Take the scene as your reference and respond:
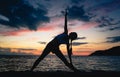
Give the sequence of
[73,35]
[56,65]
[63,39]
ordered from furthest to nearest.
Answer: [56,65], [63,39], [73,35]

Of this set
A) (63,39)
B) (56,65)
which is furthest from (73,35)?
(56,65)

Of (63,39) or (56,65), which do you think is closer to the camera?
(63,39)

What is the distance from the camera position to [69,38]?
27.2 ft

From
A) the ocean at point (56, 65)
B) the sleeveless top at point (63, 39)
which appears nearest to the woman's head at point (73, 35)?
the sleeveless top at point (63, 39)

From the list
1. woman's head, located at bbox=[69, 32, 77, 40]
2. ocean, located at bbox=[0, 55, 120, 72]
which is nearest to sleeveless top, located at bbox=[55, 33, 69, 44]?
woman's head, located at bbox=[69, 32, 77, 40]

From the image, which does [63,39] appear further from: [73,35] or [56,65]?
[56,65]

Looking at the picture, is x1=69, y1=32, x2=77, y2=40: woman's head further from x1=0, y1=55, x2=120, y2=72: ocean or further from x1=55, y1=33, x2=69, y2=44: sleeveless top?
x1=0, y1=55, x2=120, y2=72: ocean

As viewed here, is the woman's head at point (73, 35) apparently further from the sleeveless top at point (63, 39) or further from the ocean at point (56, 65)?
the ocean at point (56, 65)

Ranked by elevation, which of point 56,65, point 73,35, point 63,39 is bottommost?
point 63,39

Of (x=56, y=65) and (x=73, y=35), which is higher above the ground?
(x=56, y=65)

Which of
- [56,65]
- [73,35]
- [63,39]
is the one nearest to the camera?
[73,35]
